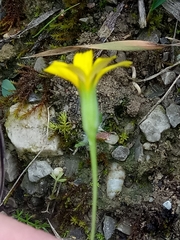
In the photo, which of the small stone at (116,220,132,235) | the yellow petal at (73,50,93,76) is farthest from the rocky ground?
the yellow petal at (73,50,93,76)

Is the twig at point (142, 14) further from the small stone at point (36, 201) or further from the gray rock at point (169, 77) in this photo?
the small stone at point (36, 201)

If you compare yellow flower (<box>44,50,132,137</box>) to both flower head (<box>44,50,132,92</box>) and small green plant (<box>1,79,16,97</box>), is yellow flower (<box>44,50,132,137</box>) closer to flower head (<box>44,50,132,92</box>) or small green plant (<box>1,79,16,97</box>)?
flower head (<box>44,50,132,92</box>)

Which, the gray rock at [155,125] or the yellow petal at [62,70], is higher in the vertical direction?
the yellow petal at [62,70]

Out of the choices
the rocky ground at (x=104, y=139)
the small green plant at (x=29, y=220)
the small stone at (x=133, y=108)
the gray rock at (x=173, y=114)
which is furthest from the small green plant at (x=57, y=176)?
the gray rock at (x=173, y=114)

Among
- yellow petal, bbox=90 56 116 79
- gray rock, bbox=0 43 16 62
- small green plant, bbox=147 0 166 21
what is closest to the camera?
yellow petal, bbox=90 56 116 79

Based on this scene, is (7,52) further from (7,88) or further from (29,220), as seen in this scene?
(29,220)

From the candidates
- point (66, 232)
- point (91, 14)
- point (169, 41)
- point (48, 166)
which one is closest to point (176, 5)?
point (169, 41)
